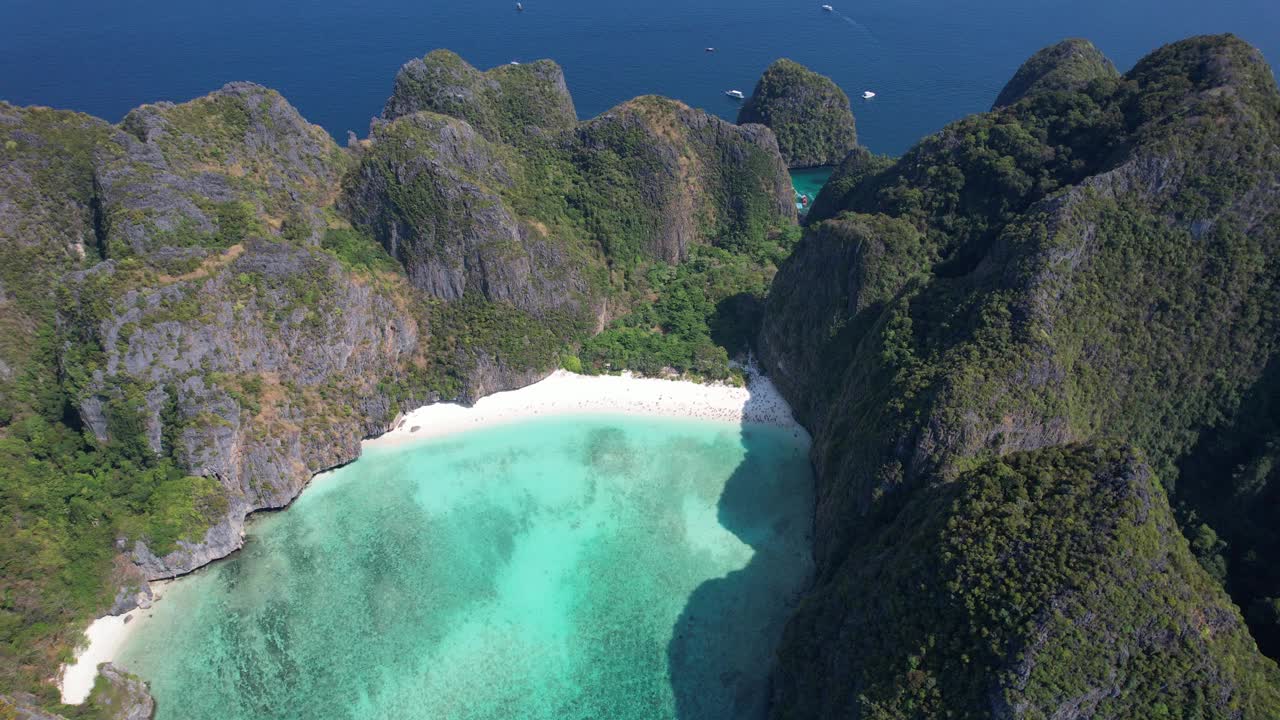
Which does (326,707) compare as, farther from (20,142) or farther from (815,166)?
(815,166)

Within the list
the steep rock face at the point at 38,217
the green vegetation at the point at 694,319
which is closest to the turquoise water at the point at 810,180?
the green vegetation at the point at 694,319

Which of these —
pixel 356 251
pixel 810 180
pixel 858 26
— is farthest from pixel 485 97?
pixel 858 26

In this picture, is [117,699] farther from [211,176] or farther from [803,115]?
[803,115]

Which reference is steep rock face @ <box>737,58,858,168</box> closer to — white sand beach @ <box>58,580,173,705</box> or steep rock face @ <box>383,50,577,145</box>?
steep rock face @ <box>383,50,577,145</box>

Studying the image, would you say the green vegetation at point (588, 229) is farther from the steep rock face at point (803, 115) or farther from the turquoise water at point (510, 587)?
the steep rock face at point (803, 115)

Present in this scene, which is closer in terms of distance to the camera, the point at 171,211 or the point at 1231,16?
the point at 171,211

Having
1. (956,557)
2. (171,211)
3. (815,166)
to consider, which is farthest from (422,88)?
(956,557)
